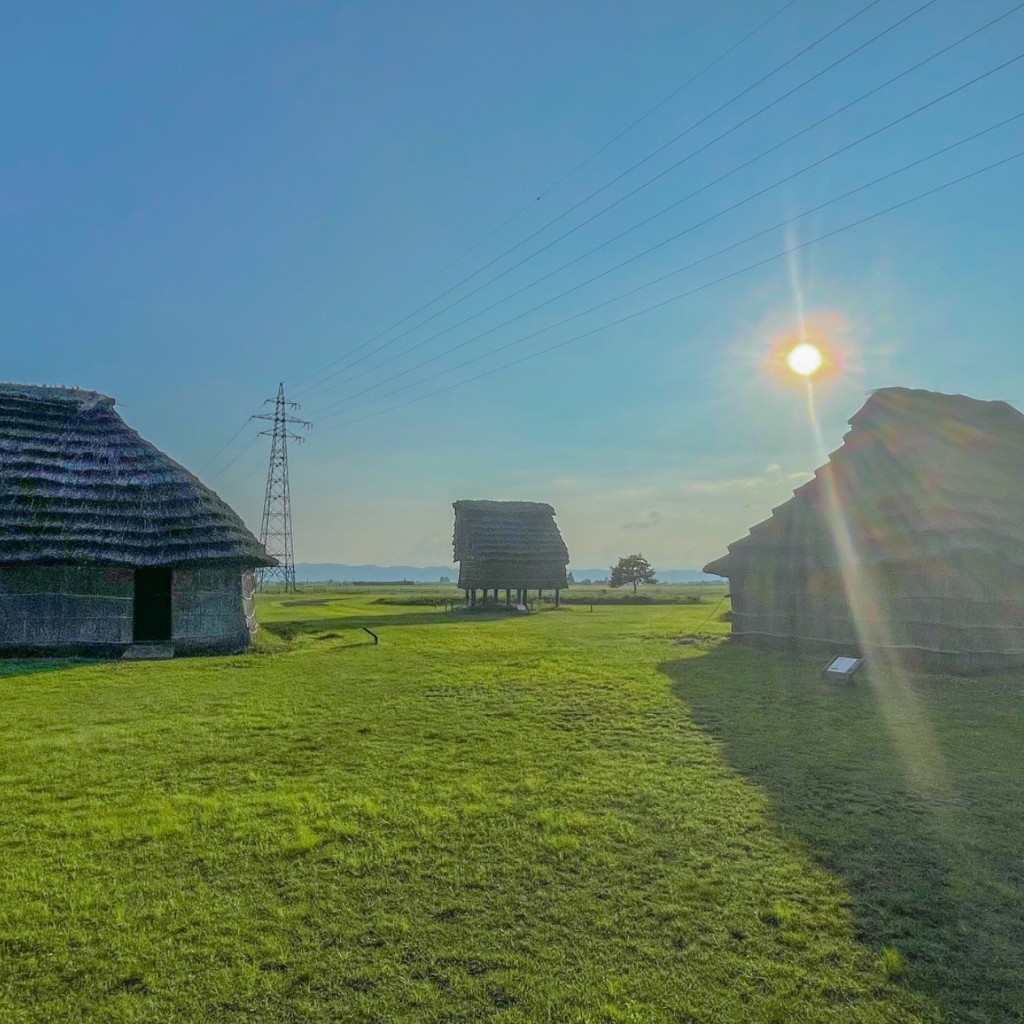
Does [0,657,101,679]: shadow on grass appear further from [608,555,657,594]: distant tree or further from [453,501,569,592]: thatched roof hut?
[608,555,657,594]: distant tree

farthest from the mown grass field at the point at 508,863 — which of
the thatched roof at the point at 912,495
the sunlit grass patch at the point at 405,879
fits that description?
the thatched roof at the point at 912,495

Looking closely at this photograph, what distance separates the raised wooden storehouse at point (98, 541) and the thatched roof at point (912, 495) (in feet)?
51.2

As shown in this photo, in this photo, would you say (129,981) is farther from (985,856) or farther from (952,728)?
(952,728)

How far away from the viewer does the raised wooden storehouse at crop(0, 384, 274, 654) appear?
16.3 m

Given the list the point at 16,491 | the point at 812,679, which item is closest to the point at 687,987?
the point at 812,679

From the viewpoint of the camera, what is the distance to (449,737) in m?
8.98

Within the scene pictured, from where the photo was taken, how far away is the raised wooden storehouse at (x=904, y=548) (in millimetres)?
15078

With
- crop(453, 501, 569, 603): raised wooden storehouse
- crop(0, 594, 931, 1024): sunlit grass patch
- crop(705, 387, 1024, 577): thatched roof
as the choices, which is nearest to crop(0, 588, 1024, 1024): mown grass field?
crop(0, 594, 931, 1024): sunlit grass patch

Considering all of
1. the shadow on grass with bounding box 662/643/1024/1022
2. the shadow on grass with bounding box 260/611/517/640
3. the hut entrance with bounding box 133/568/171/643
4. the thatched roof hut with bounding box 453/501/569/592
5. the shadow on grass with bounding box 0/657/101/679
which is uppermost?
the thatched roof hut with bounding box 453/501/569/592

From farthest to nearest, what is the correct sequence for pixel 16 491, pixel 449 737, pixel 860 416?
pixel 860 416, pixel 16 491, pixel 449 737

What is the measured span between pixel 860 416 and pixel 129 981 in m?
21.5

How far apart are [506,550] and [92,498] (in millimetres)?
22976

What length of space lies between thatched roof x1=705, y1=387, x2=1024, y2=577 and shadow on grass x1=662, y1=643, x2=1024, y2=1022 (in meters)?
3.74

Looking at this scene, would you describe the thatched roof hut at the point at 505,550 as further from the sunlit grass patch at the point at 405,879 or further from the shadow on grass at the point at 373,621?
the sunlit grass patch at the point at 405,879
